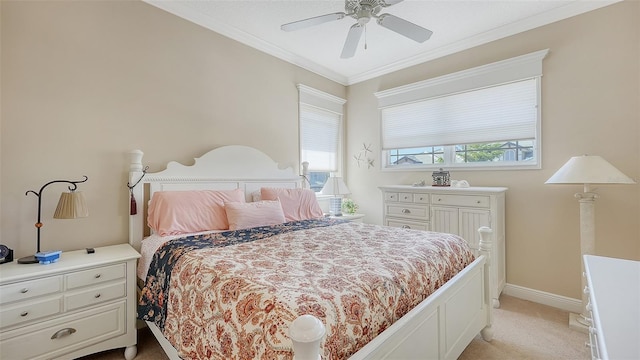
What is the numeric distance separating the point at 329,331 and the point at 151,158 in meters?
2.29

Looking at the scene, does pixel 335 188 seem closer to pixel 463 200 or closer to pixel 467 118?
pixel 463 200

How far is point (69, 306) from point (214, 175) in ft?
4.70

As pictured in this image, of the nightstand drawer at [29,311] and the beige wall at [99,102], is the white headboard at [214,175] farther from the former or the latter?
the nightstand drawer at [29,311]

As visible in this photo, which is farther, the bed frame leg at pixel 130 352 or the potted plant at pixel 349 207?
the potted plant at pixel 349 207

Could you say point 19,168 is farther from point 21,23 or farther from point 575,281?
point 575,281

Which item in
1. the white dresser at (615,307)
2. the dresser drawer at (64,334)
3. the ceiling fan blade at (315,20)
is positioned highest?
the ceiling fan blade at (315,20)

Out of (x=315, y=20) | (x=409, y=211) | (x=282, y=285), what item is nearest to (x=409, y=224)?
(x=409, y=211)

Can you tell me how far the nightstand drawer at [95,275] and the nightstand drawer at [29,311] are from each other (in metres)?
0.10

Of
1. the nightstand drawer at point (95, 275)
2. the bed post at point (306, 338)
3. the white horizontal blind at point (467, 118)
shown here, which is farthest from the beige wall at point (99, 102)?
the bed post at point (306, 338)

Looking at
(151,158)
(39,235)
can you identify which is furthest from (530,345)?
(39,235)

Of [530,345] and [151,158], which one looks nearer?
[530,345]

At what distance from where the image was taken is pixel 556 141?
2.73 meters

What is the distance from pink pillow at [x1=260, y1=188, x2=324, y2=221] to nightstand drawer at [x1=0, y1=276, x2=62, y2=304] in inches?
65.4

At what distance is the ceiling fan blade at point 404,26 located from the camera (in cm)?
198
